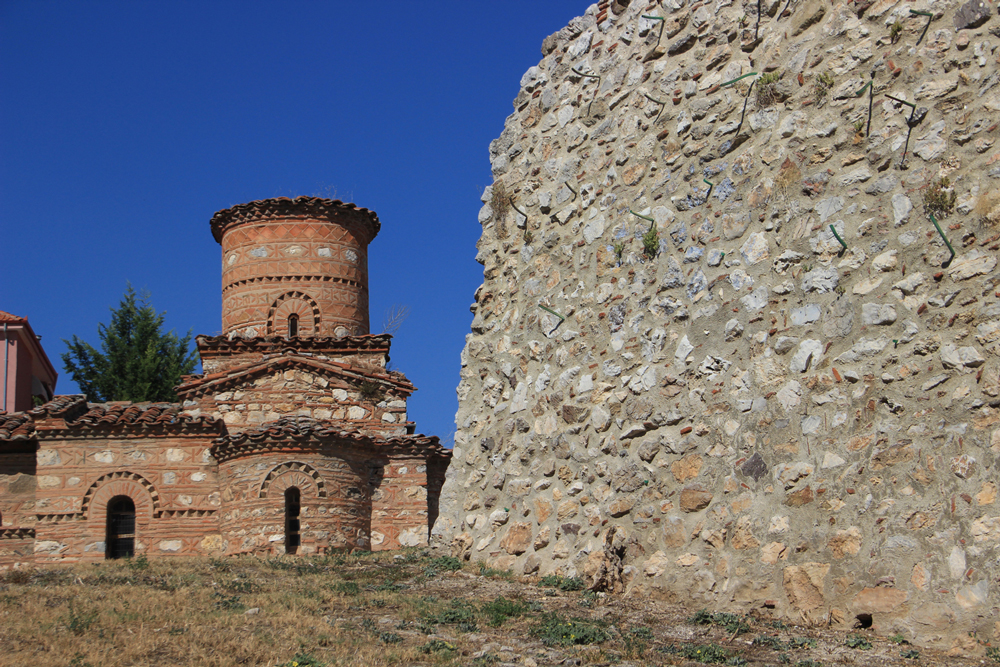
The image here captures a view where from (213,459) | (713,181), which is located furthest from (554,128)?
(213,459)

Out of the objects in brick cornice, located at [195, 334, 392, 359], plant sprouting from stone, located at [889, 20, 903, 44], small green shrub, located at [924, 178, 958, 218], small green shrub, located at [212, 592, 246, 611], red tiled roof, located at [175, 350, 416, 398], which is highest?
brick cornice, located at [195, 334, 392, 359]

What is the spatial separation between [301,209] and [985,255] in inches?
612

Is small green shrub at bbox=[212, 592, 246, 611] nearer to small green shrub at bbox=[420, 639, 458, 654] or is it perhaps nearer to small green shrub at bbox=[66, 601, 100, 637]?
small green shrub at bbox=[66, 601, 100, 637]

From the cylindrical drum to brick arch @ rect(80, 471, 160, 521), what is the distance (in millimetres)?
3837

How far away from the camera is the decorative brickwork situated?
15.4m

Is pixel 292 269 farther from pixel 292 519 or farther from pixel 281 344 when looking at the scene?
pixel 292 519

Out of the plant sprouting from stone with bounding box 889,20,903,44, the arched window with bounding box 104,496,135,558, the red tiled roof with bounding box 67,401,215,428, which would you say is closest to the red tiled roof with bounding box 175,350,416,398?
the red tiled roof with bounding box 67,401,215,428

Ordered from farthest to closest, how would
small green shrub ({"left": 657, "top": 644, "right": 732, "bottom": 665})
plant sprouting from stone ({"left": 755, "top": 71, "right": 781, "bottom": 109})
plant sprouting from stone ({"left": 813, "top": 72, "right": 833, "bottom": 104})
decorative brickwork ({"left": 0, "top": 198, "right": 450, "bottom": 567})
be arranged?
decorative brickwork ({"left": 0, "top": 198, "right": 450, "bottom": 567}), plant sprouting from stone ({"left": 755, "top": 71, "right": 781, "bottom": 109}), plant sprouting from stone ({"left": 813, "top": 72, "right": 833, "bottom": 104}), small green shrub ({"left": 657, "top": 644, "right": 732, "bottom": 665})

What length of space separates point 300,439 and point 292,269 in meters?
4.85

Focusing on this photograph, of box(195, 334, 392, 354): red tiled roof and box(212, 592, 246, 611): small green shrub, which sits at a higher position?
box(195, 334, 392, 354): red tiled roof

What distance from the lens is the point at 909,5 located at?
230 inches

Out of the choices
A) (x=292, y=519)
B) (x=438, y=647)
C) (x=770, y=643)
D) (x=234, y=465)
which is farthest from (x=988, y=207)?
(x=234, y=465)

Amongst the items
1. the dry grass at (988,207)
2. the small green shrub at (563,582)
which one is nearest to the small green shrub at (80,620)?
the small green shrub at (563,582)

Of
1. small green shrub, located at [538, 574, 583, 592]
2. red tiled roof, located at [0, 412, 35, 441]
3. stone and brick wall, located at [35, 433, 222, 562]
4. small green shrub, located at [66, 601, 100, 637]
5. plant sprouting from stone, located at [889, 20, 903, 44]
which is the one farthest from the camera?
red tiled roof, located at [0, 412, 35, 441]
